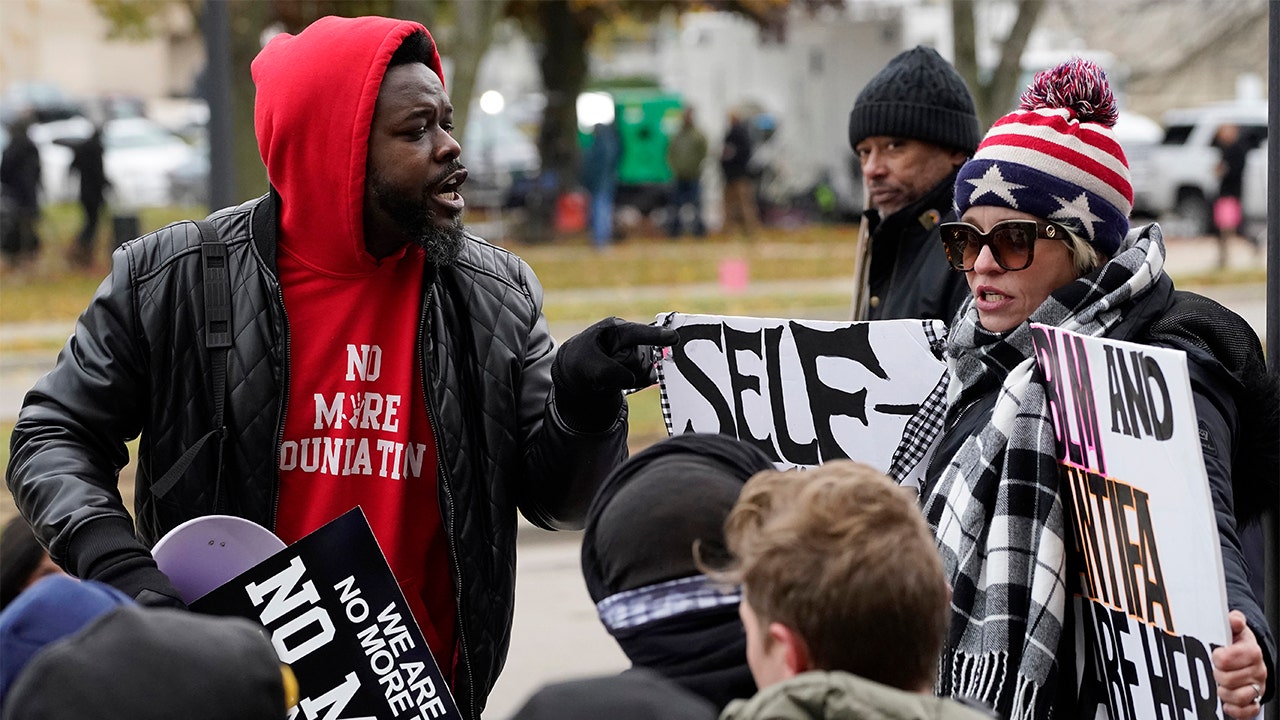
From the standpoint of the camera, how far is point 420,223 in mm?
2957

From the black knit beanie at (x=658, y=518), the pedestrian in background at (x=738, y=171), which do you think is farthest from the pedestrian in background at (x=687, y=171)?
the black knit beanie at (x=658, y=518)

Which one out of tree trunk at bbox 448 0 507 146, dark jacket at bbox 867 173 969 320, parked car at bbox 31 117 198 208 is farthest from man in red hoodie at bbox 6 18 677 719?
parked car at bbox 31 117 198 208

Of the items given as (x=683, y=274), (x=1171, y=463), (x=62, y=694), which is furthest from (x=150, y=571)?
(x=683, y=274)

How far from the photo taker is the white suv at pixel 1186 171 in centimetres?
2416

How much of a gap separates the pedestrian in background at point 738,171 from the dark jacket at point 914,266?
2146 centimetres

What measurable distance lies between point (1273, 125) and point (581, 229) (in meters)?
22.9

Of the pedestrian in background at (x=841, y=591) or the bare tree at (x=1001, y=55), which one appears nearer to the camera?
the pedestrian in background at (x=841, y=591)

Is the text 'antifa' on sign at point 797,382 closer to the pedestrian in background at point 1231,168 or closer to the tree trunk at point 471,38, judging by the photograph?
the tree trunk at point 471,38

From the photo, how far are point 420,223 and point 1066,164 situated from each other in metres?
1.12

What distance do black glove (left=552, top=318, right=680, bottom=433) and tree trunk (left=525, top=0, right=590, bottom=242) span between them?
22.5 meters

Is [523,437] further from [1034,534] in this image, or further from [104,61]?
[104,61]

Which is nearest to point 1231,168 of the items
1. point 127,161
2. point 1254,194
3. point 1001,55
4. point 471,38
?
point 1254,194

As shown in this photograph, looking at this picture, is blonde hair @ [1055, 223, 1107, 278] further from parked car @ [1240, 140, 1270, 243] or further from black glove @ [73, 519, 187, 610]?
parked car @ [1240, 140, 1270, 243]

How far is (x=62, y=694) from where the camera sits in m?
1.61
